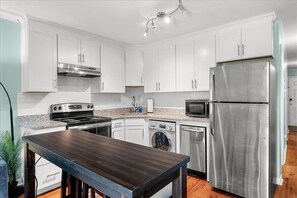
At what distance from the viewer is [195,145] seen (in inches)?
111

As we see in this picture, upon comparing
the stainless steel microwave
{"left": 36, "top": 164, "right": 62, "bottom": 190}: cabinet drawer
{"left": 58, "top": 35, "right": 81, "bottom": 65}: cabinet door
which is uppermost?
{"left": 58, "top": 35, "right": 81, "bottom": 65}: cabinet door

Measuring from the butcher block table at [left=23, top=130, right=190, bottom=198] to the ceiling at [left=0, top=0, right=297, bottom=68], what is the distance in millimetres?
1738

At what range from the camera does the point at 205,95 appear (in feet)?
11.1

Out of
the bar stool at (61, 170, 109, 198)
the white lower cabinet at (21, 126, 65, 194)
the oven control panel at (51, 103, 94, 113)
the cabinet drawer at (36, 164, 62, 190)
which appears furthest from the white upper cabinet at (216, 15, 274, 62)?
the cabinet drawer at (36, 164, 62, 190)

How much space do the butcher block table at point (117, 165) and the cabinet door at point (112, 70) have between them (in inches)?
86.8

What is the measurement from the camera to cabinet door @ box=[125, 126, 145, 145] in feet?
11.4

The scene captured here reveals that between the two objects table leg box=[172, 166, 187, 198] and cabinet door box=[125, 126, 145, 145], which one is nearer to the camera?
table leg box=[172, 166, 187, 198]

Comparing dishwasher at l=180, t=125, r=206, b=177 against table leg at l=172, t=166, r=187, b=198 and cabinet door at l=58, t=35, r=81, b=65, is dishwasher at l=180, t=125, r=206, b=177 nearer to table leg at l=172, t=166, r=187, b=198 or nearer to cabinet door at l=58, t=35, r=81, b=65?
table leg at l=172, t=166, r=187, b=198

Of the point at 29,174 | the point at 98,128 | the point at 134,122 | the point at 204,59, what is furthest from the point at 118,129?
the point at 204,59

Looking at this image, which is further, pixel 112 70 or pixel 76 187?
pixel 112 70

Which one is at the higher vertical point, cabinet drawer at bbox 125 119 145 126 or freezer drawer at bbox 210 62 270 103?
freezer drawer at bbox 210 62 270 103

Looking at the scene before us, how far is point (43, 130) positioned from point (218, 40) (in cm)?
297

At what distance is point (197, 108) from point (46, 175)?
8.21ft

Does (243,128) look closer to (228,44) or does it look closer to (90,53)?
(228,44)
